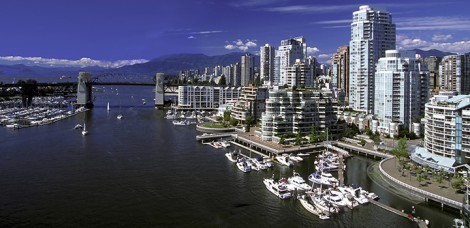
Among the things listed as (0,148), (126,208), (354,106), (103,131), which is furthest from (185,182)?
(354,106)

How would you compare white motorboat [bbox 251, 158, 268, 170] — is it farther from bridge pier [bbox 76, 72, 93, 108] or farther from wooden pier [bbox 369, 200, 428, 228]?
bridge pier [bbox 76, 72, 93, 108]

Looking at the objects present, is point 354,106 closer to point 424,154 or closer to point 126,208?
point 424,154

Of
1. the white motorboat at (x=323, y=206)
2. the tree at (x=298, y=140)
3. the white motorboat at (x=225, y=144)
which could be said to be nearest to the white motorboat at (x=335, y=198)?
the white motorboat at (x=323, y=206)

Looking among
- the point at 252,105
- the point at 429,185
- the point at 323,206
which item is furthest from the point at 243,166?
the point at 252,105

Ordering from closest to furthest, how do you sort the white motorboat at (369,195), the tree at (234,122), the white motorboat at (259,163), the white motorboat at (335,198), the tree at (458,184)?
the tree at (458,184) < the white motorboat at (335,198) < the white motorboat at (369,195) < the white motorboat at (259,163) < the tree at (234,122)

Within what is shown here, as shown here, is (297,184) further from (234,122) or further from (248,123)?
(234,122)

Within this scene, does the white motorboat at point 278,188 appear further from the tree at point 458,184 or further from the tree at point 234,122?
the tree at point 234,122

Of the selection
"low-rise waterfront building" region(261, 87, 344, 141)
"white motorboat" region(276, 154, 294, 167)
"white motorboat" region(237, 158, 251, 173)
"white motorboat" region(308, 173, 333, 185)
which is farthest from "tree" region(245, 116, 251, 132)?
"white motorboat" region(308, 173, 333, 185)

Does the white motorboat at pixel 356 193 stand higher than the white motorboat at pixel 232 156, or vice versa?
the white motorboat at pixel 232 156
